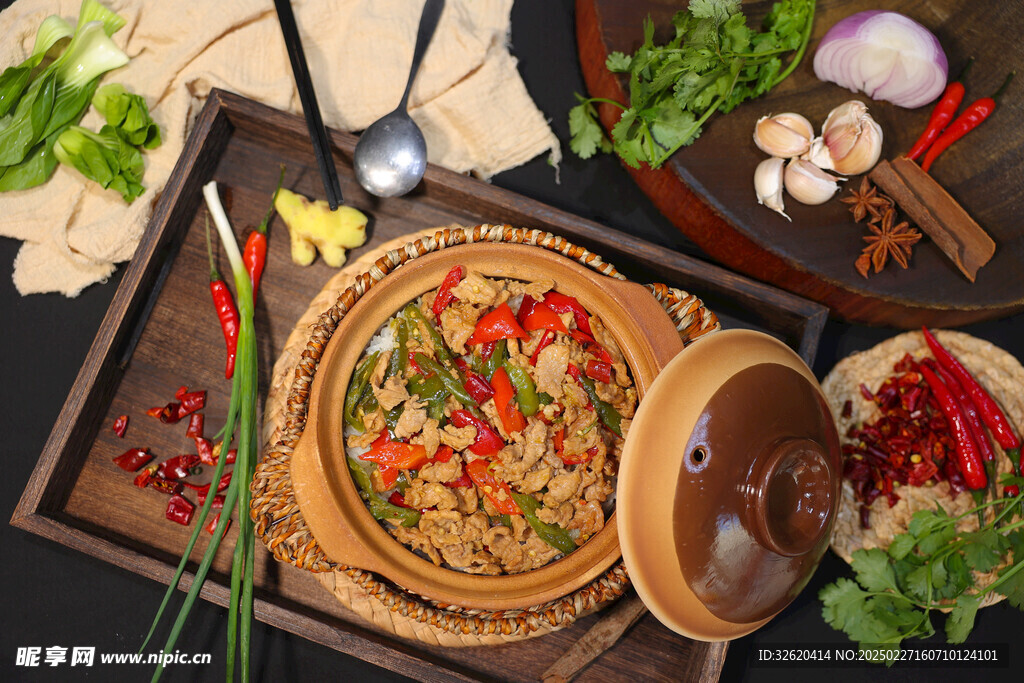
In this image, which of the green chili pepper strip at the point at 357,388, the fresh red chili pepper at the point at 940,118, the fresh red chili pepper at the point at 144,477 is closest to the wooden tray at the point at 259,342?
the fresh red chili pepper at the point at 144,477

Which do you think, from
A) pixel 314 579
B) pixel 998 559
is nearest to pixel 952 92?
pixel 998 559

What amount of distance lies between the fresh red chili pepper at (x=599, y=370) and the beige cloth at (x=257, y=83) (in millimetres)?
1133

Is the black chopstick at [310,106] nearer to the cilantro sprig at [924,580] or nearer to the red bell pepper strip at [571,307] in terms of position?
the red bell pepper strip at [571,307]

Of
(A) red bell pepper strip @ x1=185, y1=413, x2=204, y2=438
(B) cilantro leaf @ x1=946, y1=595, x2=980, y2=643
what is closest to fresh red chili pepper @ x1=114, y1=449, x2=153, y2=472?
(A) red bell pepper strip @ x1=185, y1=413, x2=204, y2=438

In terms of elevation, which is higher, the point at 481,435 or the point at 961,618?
the point at 481,435

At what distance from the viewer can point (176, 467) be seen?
262 centimetres

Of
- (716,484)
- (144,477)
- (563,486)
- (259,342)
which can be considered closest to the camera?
(716,484)

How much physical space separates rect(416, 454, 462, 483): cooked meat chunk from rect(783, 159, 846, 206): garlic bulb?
5.67 feet

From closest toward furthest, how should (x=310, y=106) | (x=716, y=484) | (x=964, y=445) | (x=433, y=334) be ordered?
(x=716, y=484)
(x=433, y=334)
(x=310, y=106)
(x=964, y=445)

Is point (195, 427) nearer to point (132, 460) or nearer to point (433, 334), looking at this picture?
point (132, 460)

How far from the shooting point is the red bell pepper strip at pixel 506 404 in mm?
2309

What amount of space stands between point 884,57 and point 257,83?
2627 millimetres

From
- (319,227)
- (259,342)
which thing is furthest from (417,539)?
(319,227)

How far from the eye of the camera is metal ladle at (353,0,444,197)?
2570 mm
